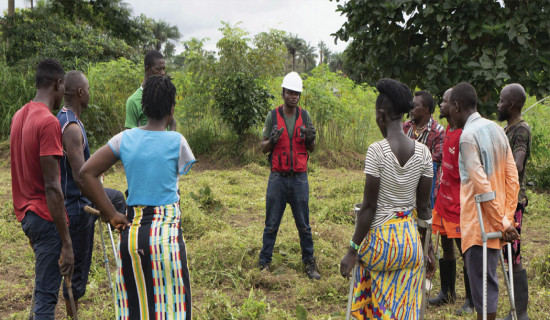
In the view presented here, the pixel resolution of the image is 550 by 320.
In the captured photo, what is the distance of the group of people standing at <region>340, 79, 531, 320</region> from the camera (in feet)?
8.03

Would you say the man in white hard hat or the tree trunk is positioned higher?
the tree trunk

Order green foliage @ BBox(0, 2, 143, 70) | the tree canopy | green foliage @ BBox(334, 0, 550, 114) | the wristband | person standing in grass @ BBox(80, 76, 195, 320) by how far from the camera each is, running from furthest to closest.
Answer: the tree canopy < green foliage @ BBox(0, 2, 143, 70) < green foliage @ BBox(334, 0, 550, 114) < the wristband < person standing in grass @ BBox(80, 76, 195, 320)

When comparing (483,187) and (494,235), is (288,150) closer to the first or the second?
(483,187)

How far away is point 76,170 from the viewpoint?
2986 mm

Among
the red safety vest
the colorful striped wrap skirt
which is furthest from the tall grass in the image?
the colorful striped wrap skirt

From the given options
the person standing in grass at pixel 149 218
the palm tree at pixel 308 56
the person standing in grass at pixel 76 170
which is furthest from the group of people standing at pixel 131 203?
the palm tree at pixel 308 56

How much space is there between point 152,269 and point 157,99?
0.91 metres

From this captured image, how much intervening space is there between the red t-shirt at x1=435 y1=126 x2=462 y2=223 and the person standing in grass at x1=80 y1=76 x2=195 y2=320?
2.32 m

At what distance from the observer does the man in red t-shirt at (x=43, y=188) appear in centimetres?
274

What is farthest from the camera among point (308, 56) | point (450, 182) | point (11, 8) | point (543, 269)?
point (308, 56)

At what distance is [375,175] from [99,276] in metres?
3.32

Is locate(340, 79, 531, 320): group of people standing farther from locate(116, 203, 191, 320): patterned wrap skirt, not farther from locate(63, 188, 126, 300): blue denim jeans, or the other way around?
locate(63, 188, 126, 300): blue denim jeans

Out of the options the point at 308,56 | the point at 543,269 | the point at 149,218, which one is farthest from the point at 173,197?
Answer: the point at 308,56

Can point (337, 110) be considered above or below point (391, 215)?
above
